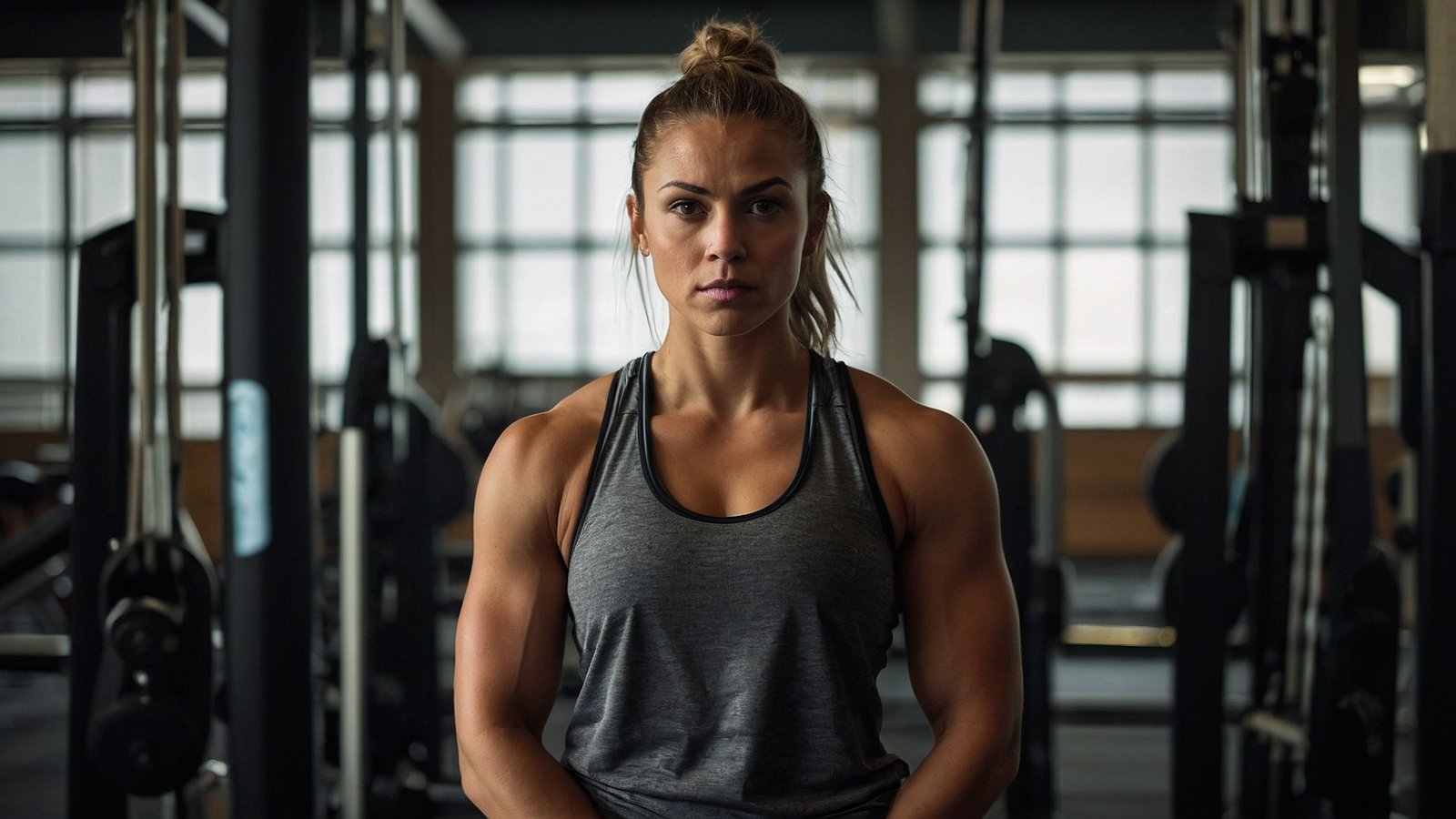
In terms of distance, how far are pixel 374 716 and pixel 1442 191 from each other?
2142 millimetres

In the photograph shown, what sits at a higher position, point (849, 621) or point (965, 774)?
point (849, 621)

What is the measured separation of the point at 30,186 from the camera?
9453 mm

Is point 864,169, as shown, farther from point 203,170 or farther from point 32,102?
point 32,102

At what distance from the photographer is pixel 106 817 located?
1979 mm

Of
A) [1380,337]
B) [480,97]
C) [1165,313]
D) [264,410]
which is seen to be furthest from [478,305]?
[264,410]

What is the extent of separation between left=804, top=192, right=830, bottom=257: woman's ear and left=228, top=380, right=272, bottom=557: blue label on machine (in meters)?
1.03

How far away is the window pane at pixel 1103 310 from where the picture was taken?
9.48 metres

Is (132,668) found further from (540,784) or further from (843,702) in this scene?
(843,702)

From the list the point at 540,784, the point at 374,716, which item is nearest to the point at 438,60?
the point at 374,716

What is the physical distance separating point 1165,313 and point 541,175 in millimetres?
5051

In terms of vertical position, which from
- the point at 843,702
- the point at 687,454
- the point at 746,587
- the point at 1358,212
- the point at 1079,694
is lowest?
the point at 1079,694

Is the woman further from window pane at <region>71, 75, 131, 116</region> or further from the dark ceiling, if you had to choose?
window pane at <region>71, 75, 131, 116</region>

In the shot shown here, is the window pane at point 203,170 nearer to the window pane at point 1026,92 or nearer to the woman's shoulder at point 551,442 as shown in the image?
the window pane at point 1026,92

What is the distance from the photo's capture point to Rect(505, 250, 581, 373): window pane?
9562 millimetres
